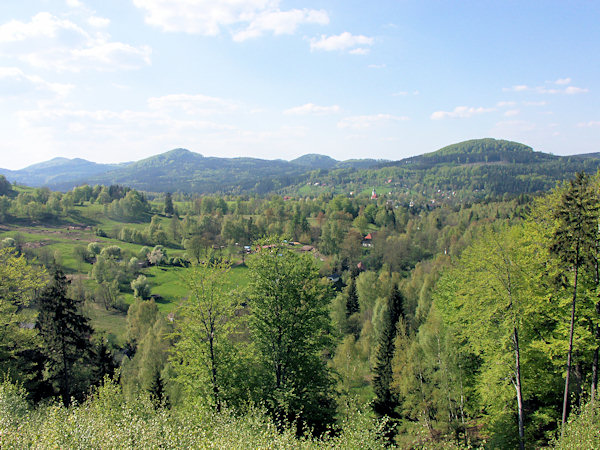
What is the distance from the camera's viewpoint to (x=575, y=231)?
55.0 ft

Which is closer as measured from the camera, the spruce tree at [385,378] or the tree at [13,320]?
the tree at [13,320]

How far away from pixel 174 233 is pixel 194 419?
352 ft

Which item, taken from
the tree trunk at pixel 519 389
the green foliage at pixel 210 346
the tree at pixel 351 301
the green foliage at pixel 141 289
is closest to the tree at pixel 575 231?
the tree trunk at pixel 519 389

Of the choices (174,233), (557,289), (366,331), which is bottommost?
(366,331)

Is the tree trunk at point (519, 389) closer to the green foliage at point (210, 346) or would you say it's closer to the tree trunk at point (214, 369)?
the green foliage at point (210, 346)

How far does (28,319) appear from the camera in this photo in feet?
→ 80.6

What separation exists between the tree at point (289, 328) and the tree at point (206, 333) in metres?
1.46

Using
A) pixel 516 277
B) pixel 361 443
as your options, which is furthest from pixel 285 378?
pixel 516 277

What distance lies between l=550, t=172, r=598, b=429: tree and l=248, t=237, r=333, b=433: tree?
476 inches

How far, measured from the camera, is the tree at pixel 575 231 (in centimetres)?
1658

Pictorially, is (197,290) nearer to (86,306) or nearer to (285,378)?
(285,378)

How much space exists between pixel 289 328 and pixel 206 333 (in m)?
4.13

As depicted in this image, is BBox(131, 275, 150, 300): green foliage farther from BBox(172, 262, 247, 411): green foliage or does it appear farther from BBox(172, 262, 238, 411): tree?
BBox(172, 262, 238, 411): tree

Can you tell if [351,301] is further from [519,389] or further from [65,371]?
[65,371]
